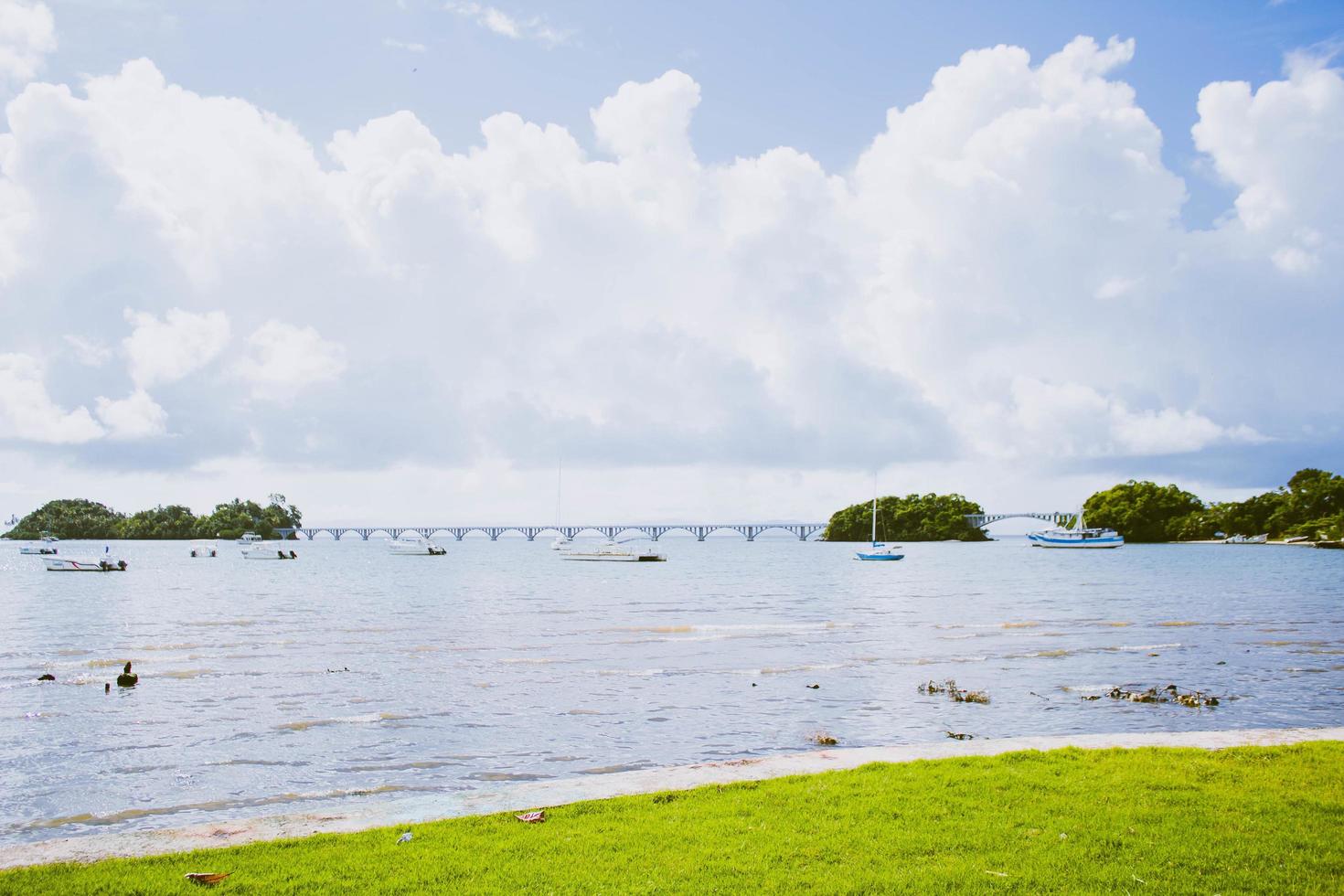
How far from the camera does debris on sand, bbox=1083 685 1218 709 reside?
22094 millimetres

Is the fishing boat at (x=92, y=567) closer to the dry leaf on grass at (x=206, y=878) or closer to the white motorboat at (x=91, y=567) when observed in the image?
the white motorboat at (x=91, y=567)

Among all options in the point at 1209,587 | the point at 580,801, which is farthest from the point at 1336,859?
the point at 1209,587

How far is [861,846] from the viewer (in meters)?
9.88

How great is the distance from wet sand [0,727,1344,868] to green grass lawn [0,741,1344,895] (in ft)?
2.08

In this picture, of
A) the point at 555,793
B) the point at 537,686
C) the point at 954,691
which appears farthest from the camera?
the point at 537,686

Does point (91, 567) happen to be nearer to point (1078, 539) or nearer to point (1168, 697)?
point (1168, 697)

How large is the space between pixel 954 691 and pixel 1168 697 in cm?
531

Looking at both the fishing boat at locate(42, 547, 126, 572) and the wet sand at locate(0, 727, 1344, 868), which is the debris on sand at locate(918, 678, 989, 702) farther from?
the fishing boat at locate(42, 547, 126, 572)

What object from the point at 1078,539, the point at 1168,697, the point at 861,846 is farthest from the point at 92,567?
the point at 1078,539

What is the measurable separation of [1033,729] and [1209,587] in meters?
68.5

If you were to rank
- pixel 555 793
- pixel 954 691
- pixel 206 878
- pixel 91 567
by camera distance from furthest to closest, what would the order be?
pixel 91 567 → pixel 954 691 → pixel 555 793 → pixel 206 878

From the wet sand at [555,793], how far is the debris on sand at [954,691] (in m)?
6.66

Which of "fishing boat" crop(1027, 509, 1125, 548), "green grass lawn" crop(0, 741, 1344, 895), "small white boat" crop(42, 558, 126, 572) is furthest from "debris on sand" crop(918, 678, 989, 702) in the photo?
"fishing boat" crop(1027, 509, 1125, 548)

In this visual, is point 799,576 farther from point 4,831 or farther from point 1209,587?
point 4,831
